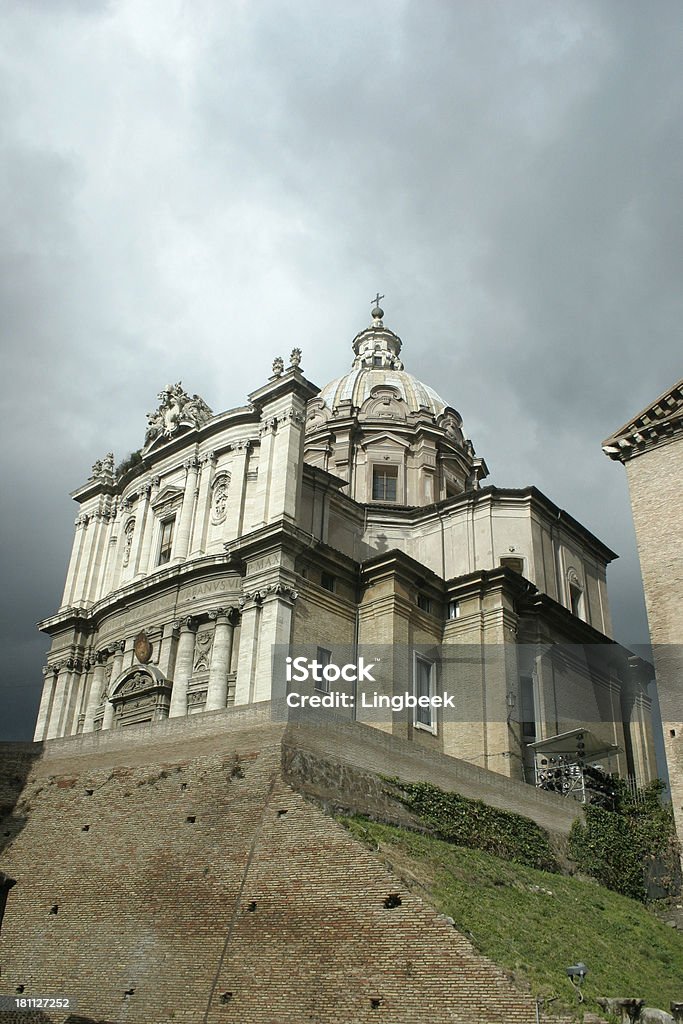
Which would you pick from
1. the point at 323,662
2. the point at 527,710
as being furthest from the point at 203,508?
the point at 527,710

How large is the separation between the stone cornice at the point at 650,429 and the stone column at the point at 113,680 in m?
20.9

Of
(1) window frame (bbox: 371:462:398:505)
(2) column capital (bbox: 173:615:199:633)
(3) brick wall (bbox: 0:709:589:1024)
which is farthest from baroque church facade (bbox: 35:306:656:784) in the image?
(3) brick wall (bbox: 0:709:589:1024)

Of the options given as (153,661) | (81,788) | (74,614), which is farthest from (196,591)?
(81,788)

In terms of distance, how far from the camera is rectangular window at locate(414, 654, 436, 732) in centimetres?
3538

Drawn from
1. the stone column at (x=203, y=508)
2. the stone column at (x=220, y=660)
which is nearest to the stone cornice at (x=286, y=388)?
the stone column at (x=203, y=508)

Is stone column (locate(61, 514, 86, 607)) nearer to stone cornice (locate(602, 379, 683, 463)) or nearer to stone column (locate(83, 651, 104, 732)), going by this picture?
stone column (locate(83, 651, 104, 732))

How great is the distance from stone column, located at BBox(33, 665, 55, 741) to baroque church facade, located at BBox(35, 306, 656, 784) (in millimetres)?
204

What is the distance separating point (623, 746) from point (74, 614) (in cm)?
2495

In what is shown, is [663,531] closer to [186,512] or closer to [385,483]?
[186,512]

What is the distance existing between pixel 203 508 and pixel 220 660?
24.8ft

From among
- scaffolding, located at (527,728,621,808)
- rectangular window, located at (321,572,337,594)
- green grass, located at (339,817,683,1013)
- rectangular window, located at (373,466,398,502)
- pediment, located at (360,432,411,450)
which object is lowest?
green grass, located at (339,817,683,1013)

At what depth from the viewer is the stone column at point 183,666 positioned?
33.7 metres

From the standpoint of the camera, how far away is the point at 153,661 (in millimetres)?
35688

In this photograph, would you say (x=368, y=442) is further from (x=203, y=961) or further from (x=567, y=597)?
(x=203, y=961)
